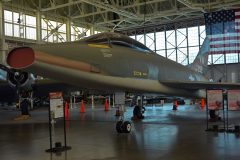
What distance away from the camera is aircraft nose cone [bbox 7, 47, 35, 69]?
21.6 ft

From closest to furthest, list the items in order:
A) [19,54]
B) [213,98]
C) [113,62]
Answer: [19,54] → [113,62] → [213,98]

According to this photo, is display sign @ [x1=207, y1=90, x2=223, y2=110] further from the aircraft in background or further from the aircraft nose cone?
the aircraft nose cone

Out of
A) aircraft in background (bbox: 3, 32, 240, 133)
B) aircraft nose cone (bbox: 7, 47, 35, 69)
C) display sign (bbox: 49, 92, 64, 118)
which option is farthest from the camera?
display sign (bbox: 49, 92, 64, 118)

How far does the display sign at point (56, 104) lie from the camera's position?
7.44m

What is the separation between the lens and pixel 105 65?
27.8 ft

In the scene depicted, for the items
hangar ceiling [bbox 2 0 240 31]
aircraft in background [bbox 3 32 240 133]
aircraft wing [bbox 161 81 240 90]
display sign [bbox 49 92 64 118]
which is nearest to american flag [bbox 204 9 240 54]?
hangar ceiling [bbox 2 0 240 31]

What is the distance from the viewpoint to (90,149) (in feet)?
23.5

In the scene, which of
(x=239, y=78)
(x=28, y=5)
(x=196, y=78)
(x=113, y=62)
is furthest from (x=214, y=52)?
(x=113, y=62)

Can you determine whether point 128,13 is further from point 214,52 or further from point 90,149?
point 90,149

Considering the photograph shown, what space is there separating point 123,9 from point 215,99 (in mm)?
24435

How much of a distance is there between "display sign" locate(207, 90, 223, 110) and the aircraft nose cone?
5.68 metres

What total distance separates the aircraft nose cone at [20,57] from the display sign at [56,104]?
1100 mm

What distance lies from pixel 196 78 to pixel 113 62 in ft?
23.1

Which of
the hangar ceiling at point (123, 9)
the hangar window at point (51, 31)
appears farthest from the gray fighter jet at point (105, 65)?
the hangar window at point (51, 31)
